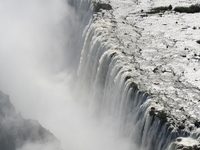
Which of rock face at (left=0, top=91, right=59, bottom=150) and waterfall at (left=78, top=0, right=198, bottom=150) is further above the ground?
waterfall at (left=78, top=0, right=198, bottom=150)

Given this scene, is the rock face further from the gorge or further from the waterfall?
the waterfall

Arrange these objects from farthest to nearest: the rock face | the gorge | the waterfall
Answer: the rock face < the gorge < the waterfall

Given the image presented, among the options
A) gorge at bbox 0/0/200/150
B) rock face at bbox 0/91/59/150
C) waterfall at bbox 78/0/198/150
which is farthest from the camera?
rock face at bbox 0/91/59/150

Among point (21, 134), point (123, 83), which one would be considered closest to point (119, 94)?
point (123, 83)

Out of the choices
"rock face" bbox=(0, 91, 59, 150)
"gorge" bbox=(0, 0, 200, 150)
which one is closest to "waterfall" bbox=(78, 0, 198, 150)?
"gorge" bbox=(0, 0, 200, 150)

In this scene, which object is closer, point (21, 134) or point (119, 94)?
point (119, 94)

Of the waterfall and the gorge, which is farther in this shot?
the gorge

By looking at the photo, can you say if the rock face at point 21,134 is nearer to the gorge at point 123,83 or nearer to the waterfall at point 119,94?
the gorge at point 123,83

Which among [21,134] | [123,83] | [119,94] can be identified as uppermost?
[123,83]

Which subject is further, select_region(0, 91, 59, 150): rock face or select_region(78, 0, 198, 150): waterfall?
select_region(0, 91, 59, 150): rock face

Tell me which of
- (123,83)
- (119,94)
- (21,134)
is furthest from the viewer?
(21,134)

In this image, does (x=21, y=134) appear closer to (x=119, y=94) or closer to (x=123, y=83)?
(x=119, y=94)

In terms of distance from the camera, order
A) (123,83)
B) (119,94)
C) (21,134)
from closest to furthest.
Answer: (123,83) → (119,94) → (21,134)
